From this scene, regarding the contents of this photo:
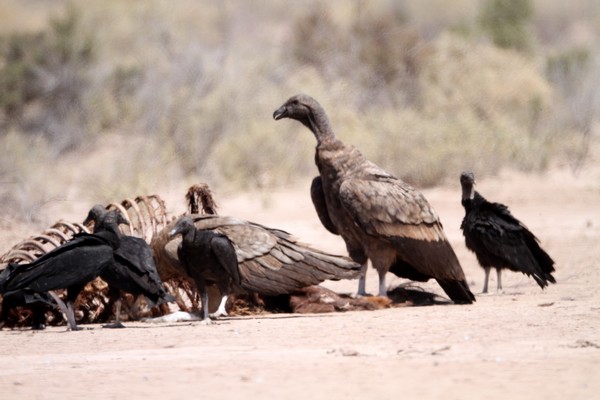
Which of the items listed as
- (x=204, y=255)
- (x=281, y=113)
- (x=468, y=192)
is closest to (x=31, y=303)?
(x=204, y=255)

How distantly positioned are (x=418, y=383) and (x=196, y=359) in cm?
162

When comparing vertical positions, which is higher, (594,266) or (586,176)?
(586,176)

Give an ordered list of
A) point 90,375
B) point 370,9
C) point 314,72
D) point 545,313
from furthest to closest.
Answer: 1. point 370,9
2. point 314,72
3. point 545,313
4. point 90,375

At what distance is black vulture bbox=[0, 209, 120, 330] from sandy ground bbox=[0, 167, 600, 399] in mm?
404

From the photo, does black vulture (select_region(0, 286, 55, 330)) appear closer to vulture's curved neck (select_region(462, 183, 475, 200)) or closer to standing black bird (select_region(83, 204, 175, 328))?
standing black bird (select_region(83, 204, 175, 328))

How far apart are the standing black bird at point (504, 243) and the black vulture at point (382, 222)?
73 cm

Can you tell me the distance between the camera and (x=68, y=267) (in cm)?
850

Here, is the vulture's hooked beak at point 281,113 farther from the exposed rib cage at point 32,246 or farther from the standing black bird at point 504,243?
the exposed rib cage at point 32,246

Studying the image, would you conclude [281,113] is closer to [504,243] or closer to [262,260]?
[262,260]

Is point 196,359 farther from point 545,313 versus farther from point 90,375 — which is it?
point 545,313

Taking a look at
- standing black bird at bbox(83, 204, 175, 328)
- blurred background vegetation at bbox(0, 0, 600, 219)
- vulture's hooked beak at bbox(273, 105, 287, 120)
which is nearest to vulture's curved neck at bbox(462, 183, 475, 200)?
vulture's hooked beak at bbox(273, 105, 287, 120)

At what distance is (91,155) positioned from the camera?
2173 centimetres

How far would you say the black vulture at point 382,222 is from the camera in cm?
1010

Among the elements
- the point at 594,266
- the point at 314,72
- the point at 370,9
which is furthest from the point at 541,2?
the point at 594,266
